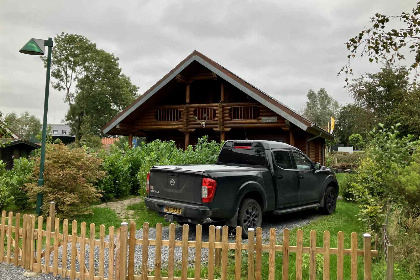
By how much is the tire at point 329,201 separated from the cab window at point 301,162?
1106 millimetres

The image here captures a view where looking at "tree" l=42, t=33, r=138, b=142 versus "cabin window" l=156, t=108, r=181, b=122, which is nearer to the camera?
"cabin window" l=156, t=108, r=181, b=122

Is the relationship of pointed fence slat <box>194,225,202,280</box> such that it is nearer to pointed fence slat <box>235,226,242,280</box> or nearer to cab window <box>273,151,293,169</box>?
pointed fence slat <box>235,226,242,280</box>

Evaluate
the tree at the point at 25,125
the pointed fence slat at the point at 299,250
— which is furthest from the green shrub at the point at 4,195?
the tree at the point at 25,125

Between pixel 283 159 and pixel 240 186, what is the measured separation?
2.00 m

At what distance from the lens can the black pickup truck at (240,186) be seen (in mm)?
6906

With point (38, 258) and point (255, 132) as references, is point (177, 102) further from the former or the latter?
point (38, 258)

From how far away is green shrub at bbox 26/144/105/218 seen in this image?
29.5 feet

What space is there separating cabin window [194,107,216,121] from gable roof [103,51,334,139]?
255cm

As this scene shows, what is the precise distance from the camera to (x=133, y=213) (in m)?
10.0

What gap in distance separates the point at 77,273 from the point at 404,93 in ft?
115

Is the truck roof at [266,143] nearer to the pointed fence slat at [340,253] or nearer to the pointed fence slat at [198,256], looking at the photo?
the pointed fence slat at [198,256]

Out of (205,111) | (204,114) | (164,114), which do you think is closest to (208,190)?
(204,114)

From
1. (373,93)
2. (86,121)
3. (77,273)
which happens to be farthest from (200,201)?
(373,93)

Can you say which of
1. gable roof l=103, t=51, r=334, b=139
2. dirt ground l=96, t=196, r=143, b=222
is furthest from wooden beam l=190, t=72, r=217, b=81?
dirt ground l=96, t=196, r=143, b=222
